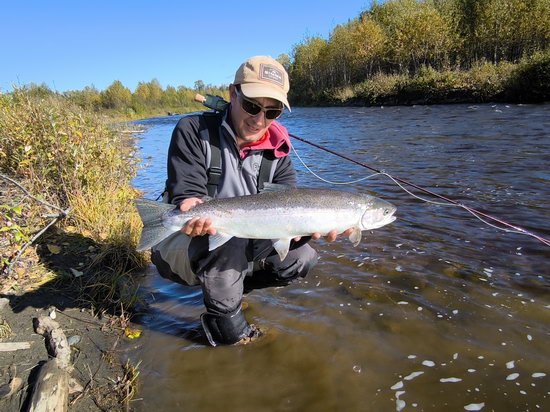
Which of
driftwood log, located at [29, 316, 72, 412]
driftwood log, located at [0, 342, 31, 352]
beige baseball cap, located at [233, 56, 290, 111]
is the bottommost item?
driftwood log, located at [29, 316, 72, 412]

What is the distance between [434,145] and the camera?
13.1 m

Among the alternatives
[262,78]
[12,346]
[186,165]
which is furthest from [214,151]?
[12,346]

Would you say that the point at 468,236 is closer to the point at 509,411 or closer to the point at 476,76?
the point at 509,411

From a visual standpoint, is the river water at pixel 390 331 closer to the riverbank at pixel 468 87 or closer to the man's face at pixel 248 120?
the man's face at pixel 248 120

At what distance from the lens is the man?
3.19 m

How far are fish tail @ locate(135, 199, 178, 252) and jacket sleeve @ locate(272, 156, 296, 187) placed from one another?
115 cm

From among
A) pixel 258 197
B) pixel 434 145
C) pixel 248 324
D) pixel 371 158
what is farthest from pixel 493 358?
pixel 434 145

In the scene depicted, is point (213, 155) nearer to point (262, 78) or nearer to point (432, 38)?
point (262, 78)

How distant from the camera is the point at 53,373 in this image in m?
2.65

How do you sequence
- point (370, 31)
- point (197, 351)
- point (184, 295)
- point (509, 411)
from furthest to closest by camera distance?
point (370, 31) < point (184, 295) < point (197, 351) < point (509, 411)

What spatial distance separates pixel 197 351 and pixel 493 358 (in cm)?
238

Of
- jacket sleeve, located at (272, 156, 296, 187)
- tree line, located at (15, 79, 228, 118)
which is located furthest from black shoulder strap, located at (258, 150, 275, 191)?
tree line, located at (15, 79, 228, 118)

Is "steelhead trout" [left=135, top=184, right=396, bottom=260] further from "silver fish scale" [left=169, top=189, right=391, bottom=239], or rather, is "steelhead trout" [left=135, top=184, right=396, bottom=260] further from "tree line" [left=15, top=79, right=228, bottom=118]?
"tree line" [left=15, top=79, right=228, bottom=118]

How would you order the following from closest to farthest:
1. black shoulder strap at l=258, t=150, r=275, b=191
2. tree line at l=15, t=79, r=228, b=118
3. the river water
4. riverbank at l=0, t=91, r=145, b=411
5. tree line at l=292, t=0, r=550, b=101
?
the river water → riverbank at l=0, t=91, r=145, b=411 → black shoulder strap at l=258, t=150, r=275, b=191 → tree line at l=292, t=0, r=550, b=101 → tree line at l=15, t=79, r=228, b=118
